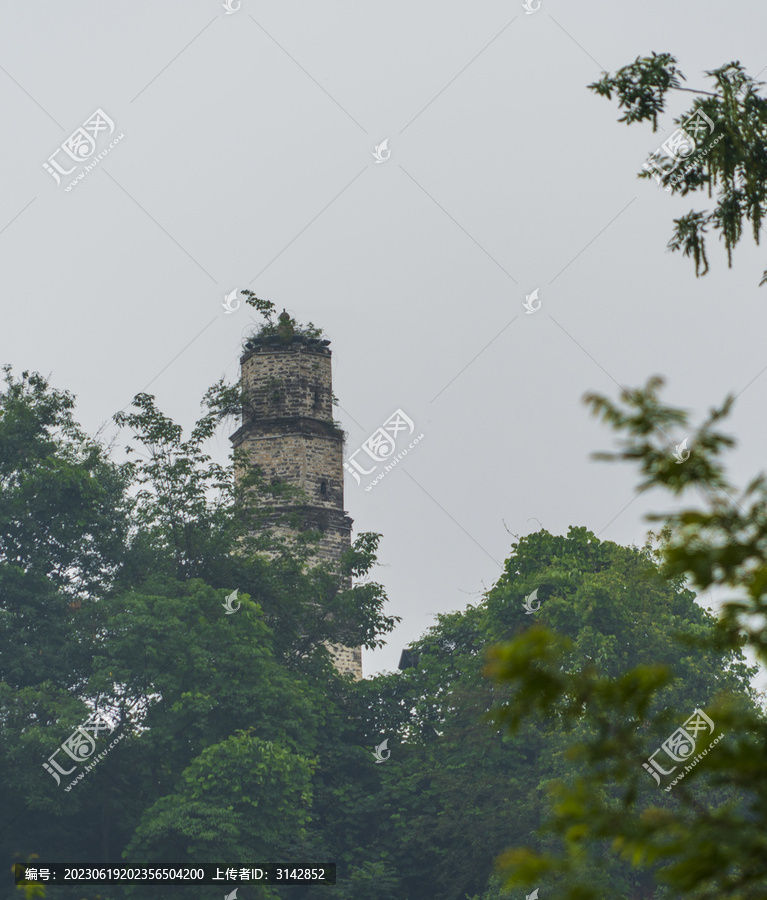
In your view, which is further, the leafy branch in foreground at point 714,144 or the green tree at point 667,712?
the leafy branch in foreground at point 714,144

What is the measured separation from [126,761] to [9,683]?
9.44ft

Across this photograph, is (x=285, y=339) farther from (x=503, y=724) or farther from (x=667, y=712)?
(x=667, y=712)

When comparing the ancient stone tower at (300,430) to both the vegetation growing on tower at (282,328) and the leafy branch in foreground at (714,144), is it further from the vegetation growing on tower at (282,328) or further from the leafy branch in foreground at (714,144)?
the leafy branch in foreground at (714,144)

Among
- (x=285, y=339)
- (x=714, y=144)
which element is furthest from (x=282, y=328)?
(x=714, y=144)

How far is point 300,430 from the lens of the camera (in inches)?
1431

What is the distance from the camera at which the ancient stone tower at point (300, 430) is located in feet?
118

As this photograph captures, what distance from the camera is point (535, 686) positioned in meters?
3.18

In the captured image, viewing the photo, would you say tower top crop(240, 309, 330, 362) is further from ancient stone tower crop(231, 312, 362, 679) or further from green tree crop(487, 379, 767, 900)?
green tree crop(487, 379, 767, 900)

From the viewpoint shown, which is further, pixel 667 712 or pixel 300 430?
pixel 300 430

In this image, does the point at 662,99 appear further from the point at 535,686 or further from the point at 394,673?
the point at 394,673

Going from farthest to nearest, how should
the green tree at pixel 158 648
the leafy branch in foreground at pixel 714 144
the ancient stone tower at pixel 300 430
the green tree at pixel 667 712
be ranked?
1. the ancient stone tower at pixel 300 430
2. the green tree at pixel 158 648
3. the leafy branch in foreground at pixel 714 144
4. the green tree at pixel 667 712

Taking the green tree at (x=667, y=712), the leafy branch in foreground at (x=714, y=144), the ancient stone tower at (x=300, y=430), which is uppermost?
the ancient stone tower at (x=300, y=430)

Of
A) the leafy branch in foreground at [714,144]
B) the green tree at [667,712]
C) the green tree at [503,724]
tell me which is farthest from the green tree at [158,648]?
the green tree at [667,712]

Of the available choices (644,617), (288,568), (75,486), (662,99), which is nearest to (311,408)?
(288,568)
